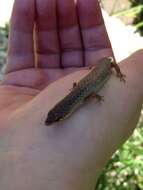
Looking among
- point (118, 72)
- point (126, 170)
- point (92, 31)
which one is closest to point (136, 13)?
point (126, 170)

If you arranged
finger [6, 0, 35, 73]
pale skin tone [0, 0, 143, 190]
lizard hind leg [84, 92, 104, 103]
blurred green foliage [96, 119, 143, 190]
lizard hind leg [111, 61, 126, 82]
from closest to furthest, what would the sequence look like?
pale skin tone [0, 0, 143, 190] < lizard hind leg [84, 92, 104, 103] < lizard hind leg [111, 61, 126, 82] < finger [6, 0, 35, 73] < blurred green foliage [96, 119, 143, 190]

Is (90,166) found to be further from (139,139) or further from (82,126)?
(139,139)

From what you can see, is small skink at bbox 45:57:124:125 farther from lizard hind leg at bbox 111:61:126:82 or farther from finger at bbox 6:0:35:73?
finger at bbox 6:0:35:73

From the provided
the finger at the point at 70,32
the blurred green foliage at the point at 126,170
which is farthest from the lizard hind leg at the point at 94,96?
the blurred green foliage at the point at 126,170

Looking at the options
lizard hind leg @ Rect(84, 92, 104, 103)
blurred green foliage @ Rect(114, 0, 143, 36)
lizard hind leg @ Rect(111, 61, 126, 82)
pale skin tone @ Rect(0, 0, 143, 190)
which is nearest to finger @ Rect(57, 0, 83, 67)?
pale skin tone @ Rect(0, 0, 143, 190)

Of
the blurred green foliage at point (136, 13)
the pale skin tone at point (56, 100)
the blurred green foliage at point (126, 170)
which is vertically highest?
the pale skin tone at point (56, 100)

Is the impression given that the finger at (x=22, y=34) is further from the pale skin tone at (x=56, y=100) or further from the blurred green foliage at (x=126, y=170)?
the blurred green foliage at (x=126, y=170)

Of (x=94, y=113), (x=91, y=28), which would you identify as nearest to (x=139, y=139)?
(x=91, y=28)

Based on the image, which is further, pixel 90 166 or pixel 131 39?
pixel 131 39
